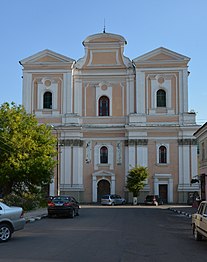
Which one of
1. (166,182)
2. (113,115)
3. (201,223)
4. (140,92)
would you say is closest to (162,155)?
(166,182)

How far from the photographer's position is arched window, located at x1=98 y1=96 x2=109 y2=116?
57000 millimetres

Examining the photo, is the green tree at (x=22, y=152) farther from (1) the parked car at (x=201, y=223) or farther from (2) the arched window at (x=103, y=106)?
(1) the parked car at (x=201, y=223)

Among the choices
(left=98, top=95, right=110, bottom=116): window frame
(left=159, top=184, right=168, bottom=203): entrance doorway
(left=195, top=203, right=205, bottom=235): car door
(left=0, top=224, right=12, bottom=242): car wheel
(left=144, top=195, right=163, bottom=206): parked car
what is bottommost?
(left=144, top=195, right=163, bottom=206): parked car

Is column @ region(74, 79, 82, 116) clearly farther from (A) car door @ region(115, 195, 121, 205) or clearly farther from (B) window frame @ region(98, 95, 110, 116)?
(A) car door @ region(115, 195, 121, 205)

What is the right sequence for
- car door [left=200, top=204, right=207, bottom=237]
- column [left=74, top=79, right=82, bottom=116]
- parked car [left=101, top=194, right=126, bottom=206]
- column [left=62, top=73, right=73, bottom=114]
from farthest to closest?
column [left=74, top=79, right=82, bottom=116] → column [left=62, top=73, right=73, bottom=114] → parked car [left=101, top=194, right=126, bottom=206] → car door [left=200, top=204, right=207, bottom=237]

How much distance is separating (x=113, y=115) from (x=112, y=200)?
11.1 m

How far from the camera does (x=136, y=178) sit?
52125mm

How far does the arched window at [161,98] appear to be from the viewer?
56.1 m

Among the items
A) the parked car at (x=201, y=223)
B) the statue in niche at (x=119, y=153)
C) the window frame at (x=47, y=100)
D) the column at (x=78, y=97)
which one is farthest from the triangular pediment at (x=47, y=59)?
the parked car at (x=201, y=223)

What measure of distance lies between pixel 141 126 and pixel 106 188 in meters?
8.84

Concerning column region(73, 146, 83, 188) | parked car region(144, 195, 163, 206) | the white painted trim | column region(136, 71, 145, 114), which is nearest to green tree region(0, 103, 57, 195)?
column region(73, 146, 83, 188)

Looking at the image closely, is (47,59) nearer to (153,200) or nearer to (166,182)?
(166,182)

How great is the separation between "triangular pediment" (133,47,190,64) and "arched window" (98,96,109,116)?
19.6ft

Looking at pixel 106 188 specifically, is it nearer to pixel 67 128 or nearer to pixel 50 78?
pixel 67 128
